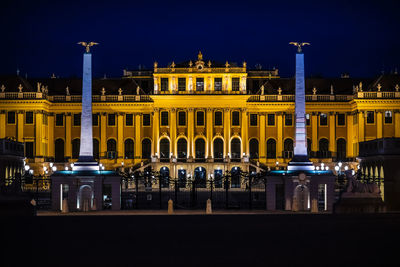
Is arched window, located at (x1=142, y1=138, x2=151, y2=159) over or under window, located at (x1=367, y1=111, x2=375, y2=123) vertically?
under

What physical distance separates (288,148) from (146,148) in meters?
15.8

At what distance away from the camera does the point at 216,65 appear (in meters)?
81.7

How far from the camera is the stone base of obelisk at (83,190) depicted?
39625mm

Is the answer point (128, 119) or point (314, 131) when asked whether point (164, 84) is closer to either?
point (128, 119)

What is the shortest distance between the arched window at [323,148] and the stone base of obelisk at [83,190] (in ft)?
154

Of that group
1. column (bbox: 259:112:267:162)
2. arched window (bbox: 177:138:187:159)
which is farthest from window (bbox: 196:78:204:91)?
column (bbox: 259:112:267:162)

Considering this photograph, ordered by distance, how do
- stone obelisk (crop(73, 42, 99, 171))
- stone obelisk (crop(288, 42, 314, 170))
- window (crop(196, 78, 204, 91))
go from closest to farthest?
stone obelisk (crop(288, 42, 314, 170)) < stone obelisk (crop(73, 42, 99, 171)) < window (crop(196, 78, 204, 91))

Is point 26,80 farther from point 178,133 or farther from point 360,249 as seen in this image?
point 360,249

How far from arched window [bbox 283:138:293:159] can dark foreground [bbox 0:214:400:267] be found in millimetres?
51362

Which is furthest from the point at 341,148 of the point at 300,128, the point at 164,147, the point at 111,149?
the point at 300,128

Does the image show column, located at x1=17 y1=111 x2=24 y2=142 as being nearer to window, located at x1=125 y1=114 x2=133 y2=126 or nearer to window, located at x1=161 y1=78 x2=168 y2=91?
window, located at x1=125 y1=114 x2=133 y2=126

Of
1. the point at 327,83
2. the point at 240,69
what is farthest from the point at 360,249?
the point at 327,83

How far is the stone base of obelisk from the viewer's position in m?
39.6

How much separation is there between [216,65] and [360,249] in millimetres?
62201
